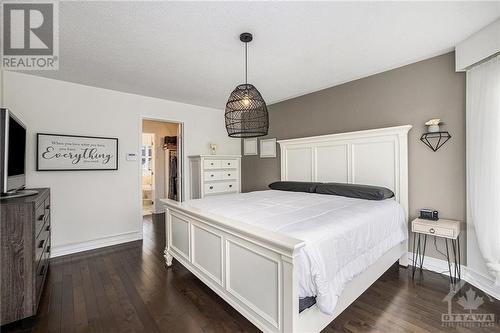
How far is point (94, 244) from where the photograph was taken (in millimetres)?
3420

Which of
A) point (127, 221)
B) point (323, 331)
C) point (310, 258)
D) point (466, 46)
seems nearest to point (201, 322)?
point (323, 331)

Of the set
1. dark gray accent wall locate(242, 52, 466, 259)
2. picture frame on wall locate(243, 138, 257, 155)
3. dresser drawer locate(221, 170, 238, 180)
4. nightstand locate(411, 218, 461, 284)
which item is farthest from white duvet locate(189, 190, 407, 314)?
picture frame on wall locate(243, 138, 257, 155)

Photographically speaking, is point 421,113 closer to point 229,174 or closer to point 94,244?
point 229,174

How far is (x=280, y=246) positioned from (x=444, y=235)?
2.01 metres

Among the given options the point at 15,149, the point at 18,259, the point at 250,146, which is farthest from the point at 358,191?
the point at 15,149

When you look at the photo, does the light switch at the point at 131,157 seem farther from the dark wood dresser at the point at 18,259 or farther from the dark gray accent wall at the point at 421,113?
the dark gray accent wall at the point at 421,113

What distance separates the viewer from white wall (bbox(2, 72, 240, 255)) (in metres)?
3.00

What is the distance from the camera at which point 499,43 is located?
1946 millimetres

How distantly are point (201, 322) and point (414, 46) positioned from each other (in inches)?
131

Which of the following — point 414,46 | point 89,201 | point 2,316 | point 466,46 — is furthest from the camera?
point 89,201

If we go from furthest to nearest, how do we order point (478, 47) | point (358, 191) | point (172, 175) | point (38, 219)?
point (172, 175) < point (358, 191) < point (478, 47) < point (38, 219)

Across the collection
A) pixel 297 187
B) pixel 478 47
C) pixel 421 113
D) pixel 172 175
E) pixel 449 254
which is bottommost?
pixel 449 254

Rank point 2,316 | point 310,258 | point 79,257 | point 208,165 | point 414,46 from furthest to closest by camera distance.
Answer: point 208,165, point 79,257, point 414,46, point 2,316, point 310,258

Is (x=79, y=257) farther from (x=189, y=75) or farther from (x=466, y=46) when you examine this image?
(x=466, y=46)
